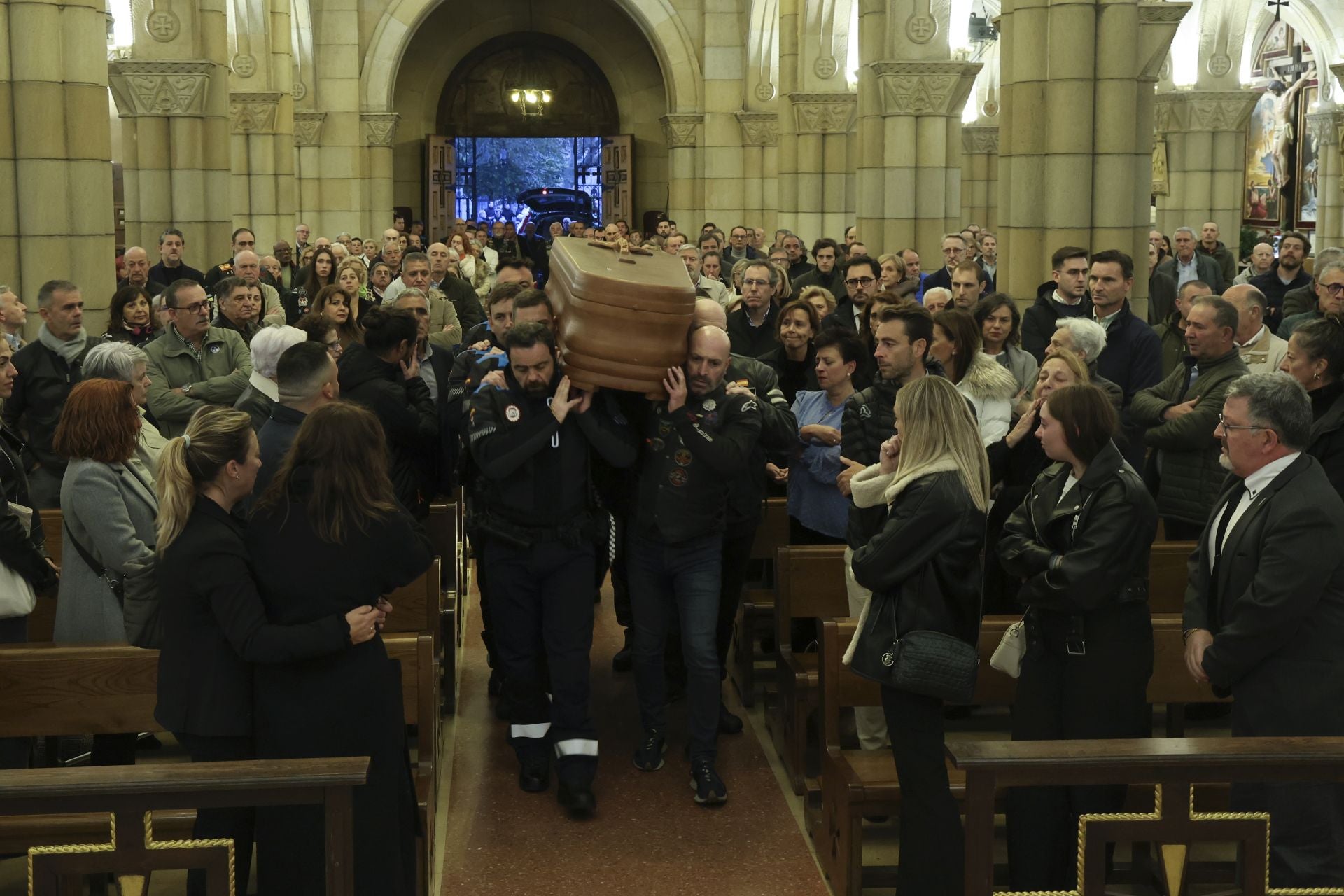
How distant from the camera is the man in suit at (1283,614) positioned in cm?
438

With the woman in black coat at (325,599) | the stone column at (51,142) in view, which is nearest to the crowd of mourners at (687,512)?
the woman in black coat at (325,599)

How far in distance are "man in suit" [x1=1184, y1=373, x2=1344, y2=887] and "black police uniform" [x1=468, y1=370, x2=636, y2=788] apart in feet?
7.09

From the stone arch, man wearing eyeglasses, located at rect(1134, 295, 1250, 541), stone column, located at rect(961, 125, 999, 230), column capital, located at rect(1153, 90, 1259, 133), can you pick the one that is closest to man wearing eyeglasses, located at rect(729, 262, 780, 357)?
man wearing eyeglasses, located at rect(1134, 295, 1250, 541)

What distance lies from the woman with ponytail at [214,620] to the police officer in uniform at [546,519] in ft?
4.98

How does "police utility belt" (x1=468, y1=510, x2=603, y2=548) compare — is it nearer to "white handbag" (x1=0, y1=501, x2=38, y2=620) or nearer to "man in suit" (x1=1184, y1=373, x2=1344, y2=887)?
"white handbag" (x1=0, y1=501, x2=38, y2=620)

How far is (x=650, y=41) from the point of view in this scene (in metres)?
26.5

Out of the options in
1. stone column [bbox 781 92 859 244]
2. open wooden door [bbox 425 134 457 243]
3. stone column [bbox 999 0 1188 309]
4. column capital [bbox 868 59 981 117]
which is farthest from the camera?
open wooden door [bbox 425 134 457 243]

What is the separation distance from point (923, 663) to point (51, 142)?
6880 mm

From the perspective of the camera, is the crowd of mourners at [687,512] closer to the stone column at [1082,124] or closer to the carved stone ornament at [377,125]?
the stone column at [1082,124]

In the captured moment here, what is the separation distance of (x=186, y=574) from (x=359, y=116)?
22.6 meters

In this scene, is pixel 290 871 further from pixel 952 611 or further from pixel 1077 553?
pixel 1077 553

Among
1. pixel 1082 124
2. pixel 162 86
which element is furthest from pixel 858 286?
pixel 162 86

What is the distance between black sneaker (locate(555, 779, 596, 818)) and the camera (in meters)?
5.71

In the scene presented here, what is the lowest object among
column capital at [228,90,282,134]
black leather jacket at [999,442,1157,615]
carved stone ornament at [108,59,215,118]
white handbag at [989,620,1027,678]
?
white handbag at [989,620,1027,678]
